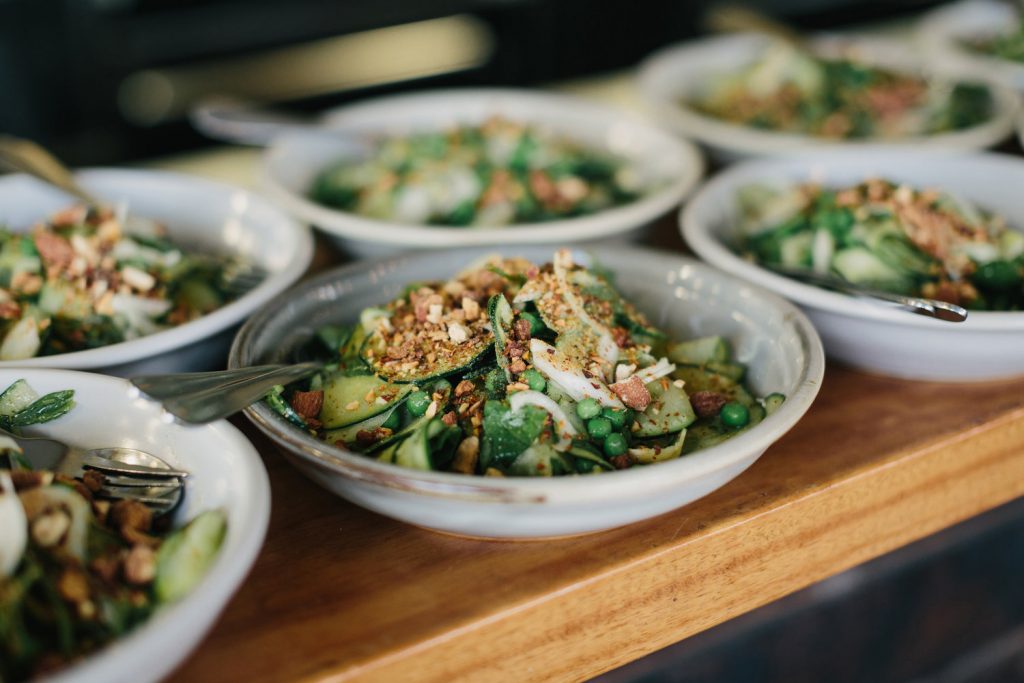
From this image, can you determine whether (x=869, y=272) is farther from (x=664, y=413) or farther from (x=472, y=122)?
(x=472, y=122)

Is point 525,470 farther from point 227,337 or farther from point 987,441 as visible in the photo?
point 987,441

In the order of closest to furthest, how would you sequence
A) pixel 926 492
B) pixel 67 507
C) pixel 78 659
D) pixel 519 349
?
pixel 78 659, pixel 67 507, pixel 519 349, pixel 926 492

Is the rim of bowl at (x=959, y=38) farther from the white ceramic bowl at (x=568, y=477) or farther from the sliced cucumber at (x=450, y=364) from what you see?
the sliced cucumber at (x=450, y=364)

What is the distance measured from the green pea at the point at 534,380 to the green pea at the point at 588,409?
2.3 inches

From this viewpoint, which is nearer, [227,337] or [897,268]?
[227,337]

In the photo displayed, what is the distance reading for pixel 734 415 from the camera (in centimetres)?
123

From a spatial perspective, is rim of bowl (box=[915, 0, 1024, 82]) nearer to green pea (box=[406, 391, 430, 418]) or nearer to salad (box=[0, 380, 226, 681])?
green pea (box=[406, 391, 430, 418])

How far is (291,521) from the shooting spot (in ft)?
3.94

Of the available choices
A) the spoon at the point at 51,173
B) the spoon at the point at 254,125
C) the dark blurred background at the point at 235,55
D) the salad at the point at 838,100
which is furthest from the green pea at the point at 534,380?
the dark blurred background at the point at 235,55

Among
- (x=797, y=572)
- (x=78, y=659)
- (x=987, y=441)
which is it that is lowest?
(x=797, y=572)

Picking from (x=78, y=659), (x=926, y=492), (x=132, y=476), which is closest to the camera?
(x=78, y=659)

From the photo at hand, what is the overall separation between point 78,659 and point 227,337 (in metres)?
0.65

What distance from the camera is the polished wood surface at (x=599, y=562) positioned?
1023 mm

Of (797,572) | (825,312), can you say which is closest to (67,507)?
(797,572)
